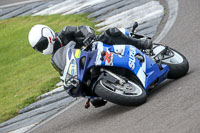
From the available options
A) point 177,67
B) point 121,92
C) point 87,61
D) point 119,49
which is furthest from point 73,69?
point 177,67

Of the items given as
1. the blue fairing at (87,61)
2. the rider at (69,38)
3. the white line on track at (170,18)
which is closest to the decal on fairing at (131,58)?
the rider at (69,38)

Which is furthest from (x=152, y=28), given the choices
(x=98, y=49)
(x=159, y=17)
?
(x=98, y=49)

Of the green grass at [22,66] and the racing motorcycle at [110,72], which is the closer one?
the racing motorcycle at [110,72]

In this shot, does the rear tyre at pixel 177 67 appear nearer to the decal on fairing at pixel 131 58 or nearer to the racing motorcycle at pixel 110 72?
the racing motorcycle at pixel 110 72

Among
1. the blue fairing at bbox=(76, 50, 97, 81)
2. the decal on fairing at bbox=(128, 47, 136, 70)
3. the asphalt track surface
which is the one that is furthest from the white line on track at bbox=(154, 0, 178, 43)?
the blue fairing at bbox=(76, 50, 97, 81)

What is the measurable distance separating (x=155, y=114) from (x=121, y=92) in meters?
0.71

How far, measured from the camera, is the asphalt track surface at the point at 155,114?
5.44m

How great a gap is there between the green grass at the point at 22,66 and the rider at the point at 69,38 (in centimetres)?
266

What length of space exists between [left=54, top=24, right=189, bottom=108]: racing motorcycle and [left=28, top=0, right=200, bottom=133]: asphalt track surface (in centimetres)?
22

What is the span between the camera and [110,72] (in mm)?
6746

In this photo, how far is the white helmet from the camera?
712 centimetres

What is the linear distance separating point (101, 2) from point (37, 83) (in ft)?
14.8

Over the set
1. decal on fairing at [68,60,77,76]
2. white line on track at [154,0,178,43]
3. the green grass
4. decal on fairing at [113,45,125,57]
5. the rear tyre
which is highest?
decal on fairing at [68,60,77,76]

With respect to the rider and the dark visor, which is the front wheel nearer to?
the rider
